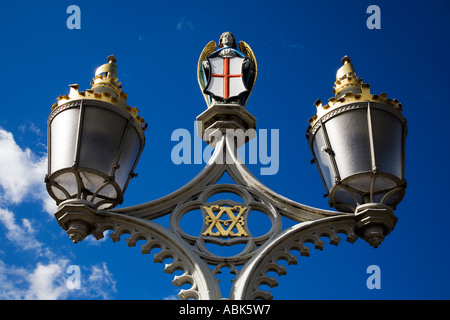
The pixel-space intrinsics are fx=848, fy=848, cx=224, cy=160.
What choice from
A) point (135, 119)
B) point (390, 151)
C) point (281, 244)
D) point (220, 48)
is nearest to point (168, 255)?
point (281, 244)

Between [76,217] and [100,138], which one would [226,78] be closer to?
[100,138]

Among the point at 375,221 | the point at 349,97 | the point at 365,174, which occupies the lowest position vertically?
the point at 375,221

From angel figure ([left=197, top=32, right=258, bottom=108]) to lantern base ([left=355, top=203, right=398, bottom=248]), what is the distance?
2.59 m

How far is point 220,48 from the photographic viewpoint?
1206 centimetres

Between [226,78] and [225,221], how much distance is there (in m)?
2.74

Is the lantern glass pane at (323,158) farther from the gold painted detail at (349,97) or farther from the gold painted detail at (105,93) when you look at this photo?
the gold painted detail at (105,93)

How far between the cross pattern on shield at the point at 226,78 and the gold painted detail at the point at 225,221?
81.3 inches

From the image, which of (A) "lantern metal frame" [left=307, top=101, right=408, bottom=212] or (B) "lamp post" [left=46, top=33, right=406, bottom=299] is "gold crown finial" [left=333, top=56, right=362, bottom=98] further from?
(A) "lantern metal frame" [left=307, top=101, right=408, bottom=212]

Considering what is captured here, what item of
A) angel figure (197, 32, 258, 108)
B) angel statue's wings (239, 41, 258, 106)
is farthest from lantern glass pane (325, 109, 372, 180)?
angel statue's wings (239, 41, 258, 106)

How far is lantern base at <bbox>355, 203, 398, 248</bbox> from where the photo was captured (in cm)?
891

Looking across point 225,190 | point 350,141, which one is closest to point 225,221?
point 225,190

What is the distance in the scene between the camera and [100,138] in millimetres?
9367
